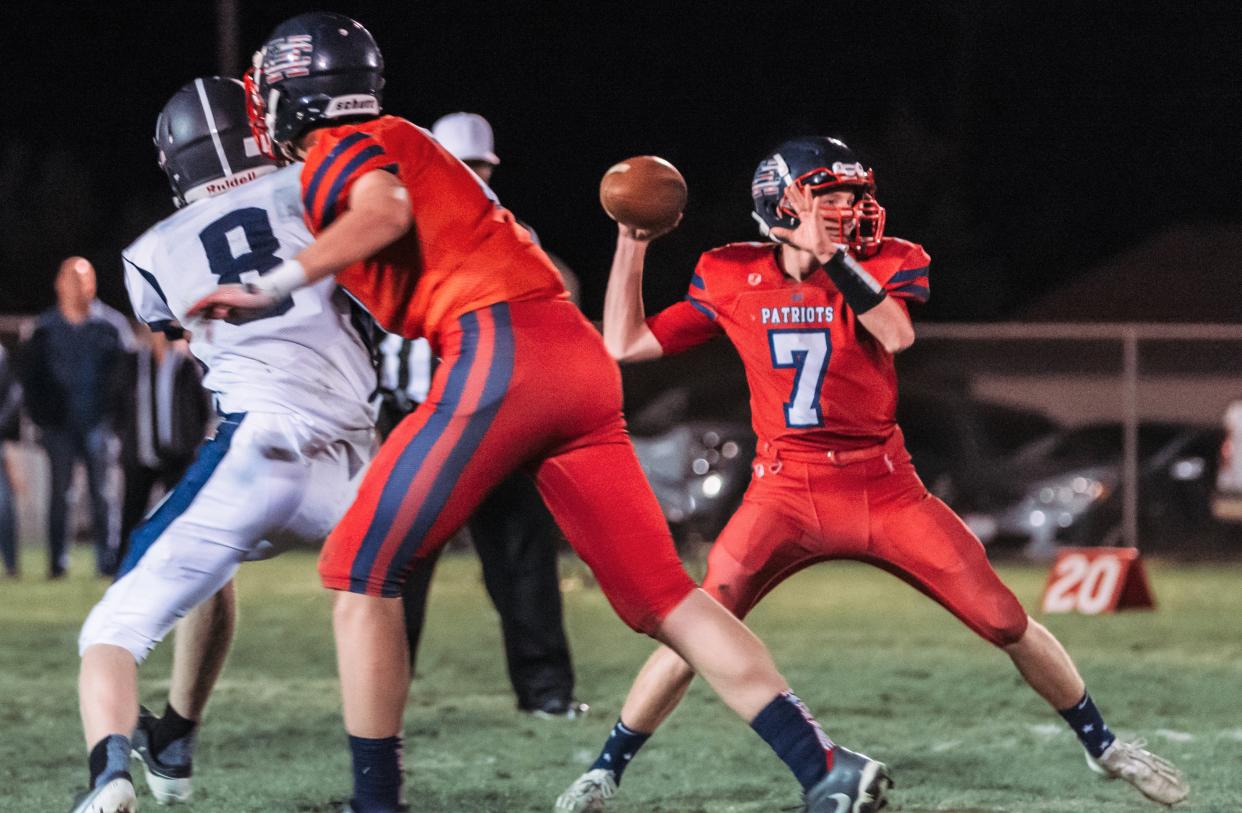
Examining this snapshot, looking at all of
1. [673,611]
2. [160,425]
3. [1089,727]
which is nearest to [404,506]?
[673,611]

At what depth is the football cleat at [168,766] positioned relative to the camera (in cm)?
501

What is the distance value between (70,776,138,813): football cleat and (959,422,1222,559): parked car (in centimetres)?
1082

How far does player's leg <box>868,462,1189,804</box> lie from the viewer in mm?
4805

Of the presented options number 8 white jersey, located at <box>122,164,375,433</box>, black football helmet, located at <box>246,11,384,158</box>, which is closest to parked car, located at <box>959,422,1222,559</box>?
number 8 white jersey, located at <box>122,164,375,433</box>

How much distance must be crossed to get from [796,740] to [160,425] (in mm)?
8031

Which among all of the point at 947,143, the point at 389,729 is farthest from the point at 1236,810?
the point at 947,143

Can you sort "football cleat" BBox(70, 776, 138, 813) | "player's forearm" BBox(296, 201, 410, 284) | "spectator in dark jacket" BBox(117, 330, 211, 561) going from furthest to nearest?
1. "spectator in dark jacket" BBox(117, 330, 211, 561)
2. "football cleat" BBox(70, 776, 138, 813)
3. "player's forearm" BBox(296, 201, 410, 284)

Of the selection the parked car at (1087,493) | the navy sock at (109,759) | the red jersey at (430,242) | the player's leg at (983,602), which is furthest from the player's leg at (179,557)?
the parked car at (1087,493)

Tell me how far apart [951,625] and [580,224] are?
33.0m

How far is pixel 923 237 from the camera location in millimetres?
34656

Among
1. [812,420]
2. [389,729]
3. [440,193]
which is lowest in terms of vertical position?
[389,729]

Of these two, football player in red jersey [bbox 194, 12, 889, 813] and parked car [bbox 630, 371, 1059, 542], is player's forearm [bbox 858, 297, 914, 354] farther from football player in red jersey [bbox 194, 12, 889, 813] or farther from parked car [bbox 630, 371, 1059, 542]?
parked car [bbox 630, 371, 1059, 542]

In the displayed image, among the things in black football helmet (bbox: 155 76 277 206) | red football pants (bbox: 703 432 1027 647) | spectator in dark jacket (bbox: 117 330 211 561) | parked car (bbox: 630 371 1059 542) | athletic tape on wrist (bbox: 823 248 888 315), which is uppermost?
black football helmet (bbox: 155 76 277 206)

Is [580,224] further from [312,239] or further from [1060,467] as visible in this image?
[312,239]
